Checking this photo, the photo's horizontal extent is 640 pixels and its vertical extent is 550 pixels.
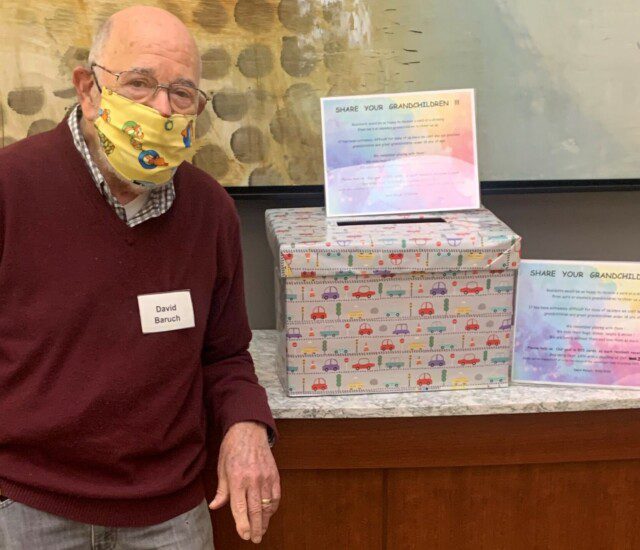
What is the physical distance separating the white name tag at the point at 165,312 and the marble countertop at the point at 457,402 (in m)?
0.31

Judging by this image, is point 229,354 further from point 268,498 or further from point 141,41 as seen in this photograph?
point 141,41

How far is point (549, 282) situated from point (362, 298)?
38cm

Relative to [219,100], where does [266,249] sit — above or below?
below

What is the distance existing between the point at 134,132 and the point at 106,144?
51mm

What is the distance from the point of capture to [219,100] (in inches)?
64.8

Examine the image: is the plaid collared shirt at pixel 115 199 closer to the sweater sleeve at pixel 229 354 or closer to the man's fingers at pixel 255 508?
the sweater sleeve at pixel 229 354

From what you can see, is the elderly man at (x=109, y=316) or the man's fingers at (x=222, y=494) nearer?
the elderly man at (x=109, y=316)

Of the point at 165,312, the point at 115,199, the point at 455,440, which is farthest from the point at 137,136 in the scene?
the point at 455,440

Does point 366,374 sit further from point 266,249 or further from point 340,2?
point 340,2

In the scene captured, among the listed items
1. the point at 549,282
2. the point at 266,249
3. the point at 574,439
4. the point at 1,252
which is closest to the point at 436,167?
the point at 549,282

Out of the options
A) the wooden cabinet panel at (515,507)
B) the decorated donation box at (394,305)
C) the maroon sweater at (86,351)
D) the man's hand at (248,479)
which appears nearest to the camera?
the maroon sweater at (86,351)

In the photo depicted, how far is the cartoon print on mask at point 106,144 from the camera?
3.71ft

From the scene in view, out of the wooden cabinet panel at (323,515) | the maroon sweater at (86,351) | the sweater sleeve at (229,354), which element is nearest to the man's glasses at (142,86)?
the maroon sweater at (86,351)

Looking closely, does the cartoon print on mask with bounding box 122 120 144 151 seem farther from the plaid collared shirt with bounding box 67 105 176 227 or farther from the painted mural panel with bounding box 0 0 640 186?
the painted mural panel with bounding box 0 0 640 186
